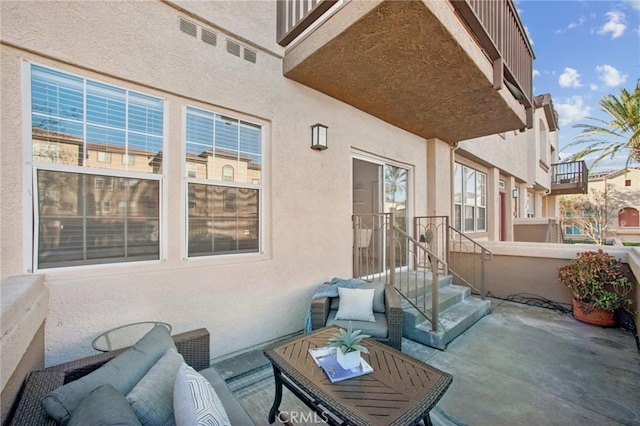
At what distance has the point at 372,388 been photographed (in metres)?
1.83

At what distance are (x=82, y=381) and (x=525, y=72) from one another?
7353mm

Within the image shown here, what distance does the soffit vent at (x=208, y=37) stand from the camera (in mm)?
3080

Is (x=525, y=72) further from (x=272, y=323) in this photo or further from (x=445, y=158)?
(x=272, y=323)

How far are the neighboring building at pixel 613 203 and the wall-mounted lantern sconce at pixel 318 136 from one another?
21.6 m

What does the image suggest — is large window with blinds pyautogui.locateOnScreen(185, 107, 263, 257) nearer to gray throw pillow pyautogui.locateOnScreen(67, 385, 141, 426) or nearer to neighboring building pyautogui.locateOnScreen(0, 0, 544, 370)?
neighboring building pyautogui.locateOnScreen(0, 0, 544, 370)

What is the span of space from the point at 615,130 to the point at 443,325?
44.5ft

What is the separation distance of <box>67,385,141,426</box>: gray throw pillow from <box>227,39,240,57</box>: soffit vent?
3.48 meters

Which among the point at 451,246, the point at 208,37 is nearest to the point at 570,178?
the point at 451,246

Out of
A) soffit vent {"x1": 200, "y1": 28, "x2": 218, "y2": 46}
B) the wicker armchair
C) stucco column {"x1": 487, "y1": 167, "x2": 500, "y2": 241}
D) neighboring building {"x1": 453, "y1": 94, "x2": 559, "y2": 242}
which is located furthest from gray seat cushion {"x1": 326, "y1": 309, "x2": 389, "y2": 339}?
stucco column {"x1": 487, "y1": 167, "x2": 500, "y2": 241}

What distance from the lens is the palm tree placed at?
32.9ft

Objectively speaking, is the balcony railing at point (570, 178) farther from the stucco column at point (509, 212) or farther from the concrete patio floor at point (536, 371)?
the concrete patio floor at point (536, 371)

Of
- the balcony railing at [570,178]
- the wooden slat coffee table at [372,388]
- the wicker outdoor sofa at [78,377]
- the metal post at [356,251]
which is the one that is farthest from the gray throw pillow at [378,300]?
the balcony railing at [570,178]

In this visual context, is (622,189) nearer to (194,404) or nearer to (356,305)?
(356,305)

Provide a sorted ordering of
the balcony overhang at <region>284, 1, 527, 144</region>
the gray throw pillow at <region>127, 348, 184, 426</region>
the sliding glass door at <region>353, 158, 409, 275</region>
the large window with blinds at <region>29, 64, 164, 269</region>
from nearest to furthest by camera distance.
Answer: the gray throw pillow at <region>127, 348, 184, 426</region>
the large window with blinds at <region>29, 64, 164, 269</region>
the balcony overhang at <region>284, 1, 527, 144</region>
the sliding glass door at <region>353, 158, 409, 275</region>
